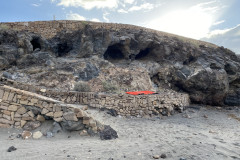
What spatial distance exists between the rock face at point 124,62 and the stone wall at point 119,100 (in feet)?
6.42

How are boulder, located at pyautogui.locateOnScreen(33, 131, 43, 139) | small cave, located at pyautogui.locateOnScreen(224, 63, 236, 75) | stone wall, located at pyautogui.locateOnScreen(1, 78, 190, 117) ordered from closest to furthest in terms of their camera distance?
1. boulder, located at pyautogui.locateOnScreen(33, 131, 43, 139)
2. stone wall, located at pyautogui.locateOnScreen(1, 78, 190, 117)
3. small cave, located at pyautogui.locateOnScreen(224, 63, 236, 75)

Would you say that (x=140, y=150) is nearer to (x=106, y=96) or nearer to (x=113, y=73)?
(x=106, y=96)

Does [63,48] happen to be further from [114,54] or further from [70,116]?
[70,116]

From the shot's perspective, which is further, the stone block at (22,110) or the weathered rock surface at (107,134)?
the weathered rock surface at (107,134)

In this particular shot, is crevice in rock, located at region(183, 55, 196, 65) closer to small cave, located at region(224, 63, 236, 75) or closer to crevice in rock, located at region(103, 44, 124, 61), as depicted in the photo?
small cave, located at region(224, 63, 236, 75)

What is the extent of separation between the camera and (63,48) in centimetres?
1279

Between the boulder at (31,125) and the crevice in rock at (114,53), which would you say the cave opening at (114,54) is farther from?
the boulder at (31,125)

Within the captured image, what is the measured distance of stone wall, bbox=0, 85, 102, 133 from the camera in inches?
165

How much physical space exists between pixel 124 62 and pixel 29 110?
977 cm

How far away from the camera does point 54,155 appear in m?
3.11

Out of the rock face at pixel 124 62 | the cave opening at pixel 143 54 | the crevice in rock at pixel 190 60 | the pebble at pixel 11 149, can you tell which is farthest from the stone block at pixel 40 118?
the crevice in rock at pixel 190 60

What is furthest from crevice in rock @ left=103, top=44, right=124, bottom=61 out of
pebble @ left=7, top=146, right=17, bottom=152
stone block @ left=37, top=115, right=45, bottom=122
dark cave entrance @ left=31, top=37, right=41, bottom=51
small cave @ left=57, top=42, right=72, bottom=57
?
pebble @ left=7, top=146, right=17, bottom=152

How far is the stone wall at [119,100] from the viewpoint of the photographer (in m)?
6.85

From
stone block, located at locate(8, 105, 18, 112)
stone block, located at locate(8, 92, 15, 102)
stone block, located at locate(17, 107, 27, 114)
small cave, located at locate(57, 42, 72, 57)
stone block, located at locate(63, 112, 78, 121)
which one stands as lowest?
stone block, located at locate(63, 112, 78, 121)
